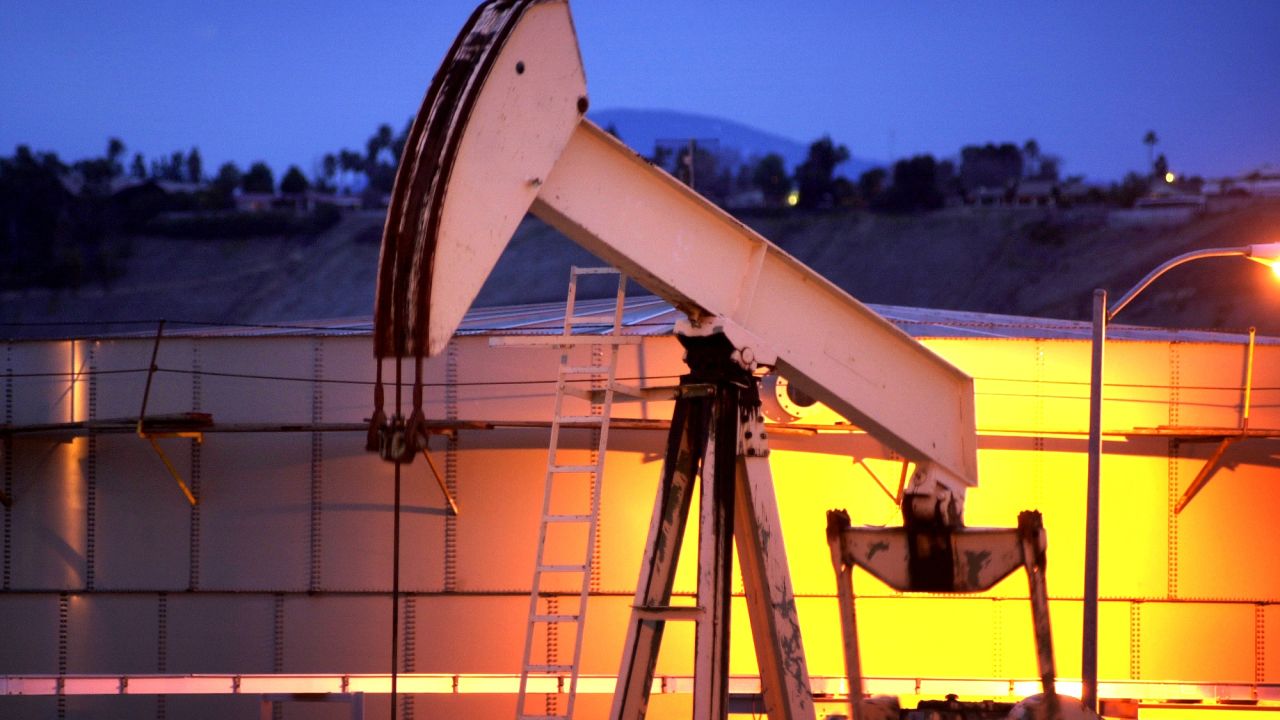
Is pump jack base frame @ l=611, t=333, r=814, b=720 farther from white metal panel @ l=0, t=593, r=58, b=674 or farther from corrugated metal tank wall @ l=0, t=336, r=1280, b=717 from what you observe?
white metal panel @ l=0, t=593, r=58, b=674

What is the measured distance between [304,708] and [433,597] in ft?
6.72

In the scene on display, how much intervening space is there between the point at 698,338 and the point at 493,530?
280 inches

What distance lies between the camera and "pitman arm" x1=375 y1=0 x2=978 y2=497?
32.5ft

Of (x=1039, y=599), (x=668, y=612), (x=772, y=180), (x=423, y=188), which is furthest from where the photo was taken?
(x=772, y=180)

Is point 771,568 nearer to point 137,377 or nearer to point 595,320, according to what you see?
point 595,320

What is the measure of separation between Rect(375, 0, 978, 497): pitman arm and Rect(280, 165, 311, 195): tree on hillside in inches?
5243

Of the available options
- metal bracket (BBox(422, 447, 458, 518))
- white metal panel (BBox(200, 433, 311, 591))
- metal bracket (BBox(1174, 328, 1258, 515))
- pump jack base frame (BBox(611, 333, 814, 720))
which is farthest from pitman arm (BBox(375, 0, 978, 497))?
white metal panel (BBox(200, 433, 311, 591))

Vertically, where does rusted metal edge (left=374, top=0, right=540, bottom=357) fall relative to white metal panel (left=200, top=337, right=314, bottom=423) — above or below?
above

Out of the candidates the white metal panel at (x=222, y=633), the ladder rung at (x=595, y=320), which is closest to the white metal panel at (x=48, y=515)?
the white metal panel at (x=222, y=633)

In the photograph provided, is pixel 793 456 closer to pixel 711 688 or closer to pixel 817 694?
pixel 817 694

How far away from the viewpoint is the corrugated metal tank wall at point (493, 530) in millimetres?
18219

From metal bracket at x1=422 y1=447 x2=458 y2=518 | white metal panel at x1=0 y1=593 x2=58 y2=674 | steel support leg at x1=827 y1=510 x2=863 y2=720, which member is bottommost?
white metal panel at x1=0 y1=593 x2=58 y2=674

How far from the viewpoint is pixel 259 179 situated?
481 ft

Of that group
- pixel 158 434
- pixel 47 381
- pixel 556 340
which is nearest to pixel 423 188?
pixel 556 340
